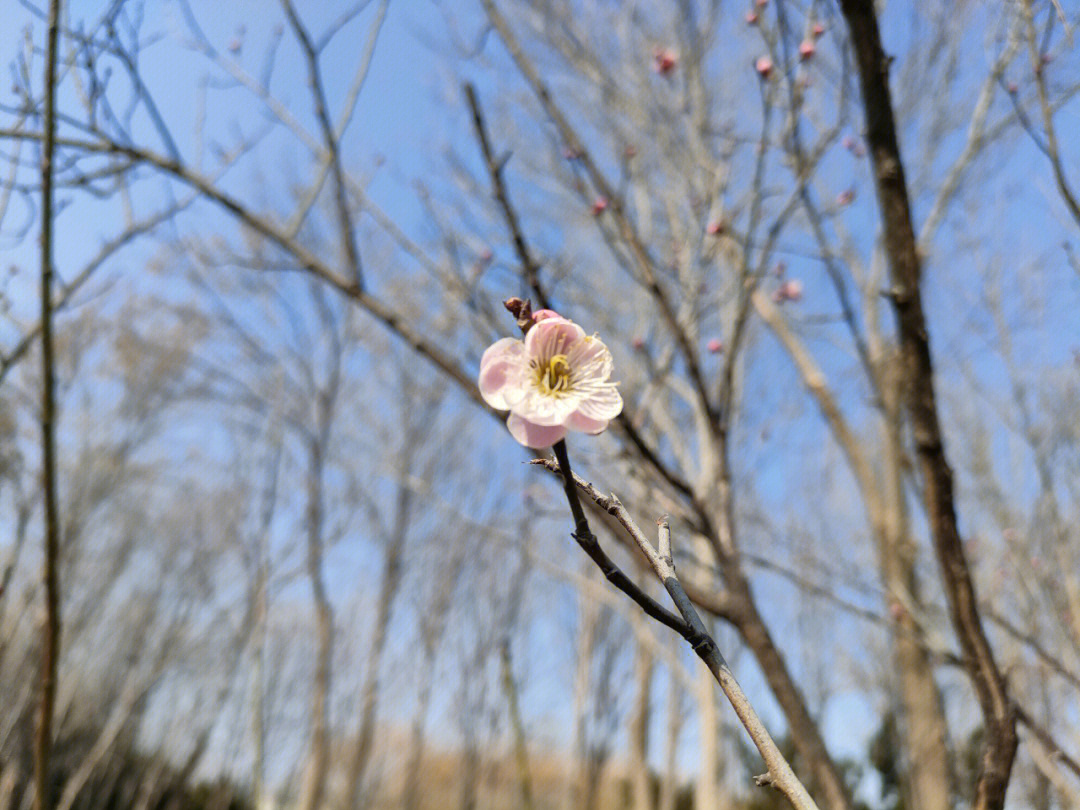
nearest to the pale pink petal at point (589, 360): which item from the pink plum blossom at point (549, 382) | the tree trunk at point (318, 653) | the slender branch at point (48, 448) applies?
the pink plum blossom at point (549, 382)

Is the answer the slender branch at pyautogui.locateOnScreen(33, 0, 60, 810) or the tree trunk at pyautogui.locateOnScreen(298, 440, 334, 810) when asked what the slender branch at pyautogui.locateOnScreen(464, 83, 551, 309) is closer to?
the slender branch at pyautogui.locateOnScreen(33, 0, 60, 810)

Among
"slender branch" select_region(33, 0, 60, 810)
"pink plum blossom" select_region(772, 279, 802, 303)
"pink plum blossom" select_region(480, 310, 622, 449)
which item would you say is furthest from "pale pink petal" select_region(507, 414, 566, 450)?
"pink plum blossom" select_region(772, 279, 802, 303)

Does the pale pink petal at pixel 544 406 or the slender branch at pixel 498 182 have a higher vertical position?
the slender branch at pixel 498 182

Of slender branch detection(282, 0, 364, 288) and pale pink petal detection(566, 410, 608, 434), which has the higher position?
slender branch detection(282, 0, 364, 288)

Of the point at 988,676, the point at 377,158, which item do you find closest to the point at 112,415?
the point at 377,158

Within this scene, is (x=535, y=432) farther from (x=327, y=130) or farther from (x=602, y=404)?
(x=327, y=130)

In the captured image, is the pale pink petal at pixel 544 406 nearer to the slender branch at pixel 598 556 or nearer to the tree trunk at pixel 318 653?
the slender branch at pixel 598 556
